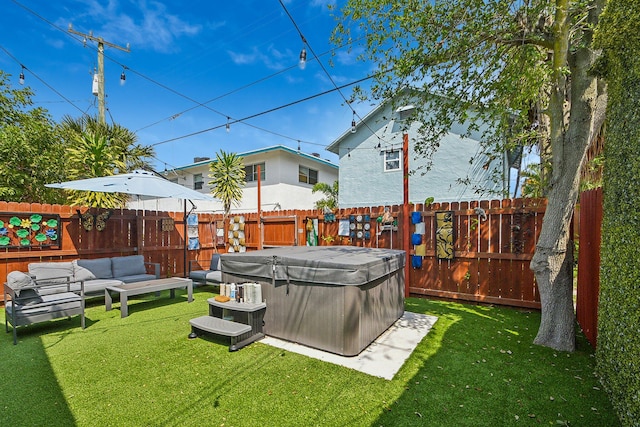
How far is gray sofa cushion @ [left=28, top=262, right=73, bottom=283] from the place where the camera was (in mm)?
5000

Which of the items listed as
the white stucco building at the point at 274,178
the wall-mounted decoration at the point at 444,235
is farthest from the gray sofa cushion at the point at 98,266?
the wall-mounted decoration at the point at 444,235

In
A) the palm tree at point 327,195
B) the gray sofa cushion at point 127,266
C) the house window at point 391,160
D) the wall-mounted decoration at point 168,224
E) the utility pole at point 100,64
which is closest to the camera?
the gray sofa cushion at point 127,266

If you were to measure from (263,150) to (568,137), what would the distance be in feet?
34.5

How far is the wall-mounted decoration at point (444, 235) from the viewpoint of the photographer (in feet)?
18.6

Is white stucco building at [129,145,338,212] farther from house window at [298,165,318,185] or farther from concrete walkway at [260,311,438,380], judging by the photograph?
concrete walkway at [260,311,438,380]

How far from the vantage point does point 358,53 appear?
4465 millimetres

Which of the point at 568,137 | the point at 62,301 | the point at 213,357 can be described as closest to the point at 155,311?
the point at 62,301

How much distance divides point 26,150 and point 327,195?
10.4 metres

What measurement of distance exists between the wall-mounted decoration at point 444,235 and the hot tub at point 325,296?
2062 mm

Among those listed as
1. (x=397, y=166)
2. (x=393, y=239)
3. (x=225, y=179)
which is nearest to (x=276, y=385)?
(x=393, y=239)

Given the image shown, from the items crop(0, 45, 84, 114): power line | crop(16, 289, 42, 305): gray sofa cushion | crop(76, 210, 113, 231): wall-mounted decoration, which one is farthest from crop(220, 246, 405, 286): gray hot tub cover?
crop(0, 45, 84, 114): power line

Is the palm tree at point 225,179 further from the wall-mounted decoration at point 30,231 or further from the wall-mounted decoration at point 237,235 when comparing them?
the wall-mounted decoration at point 30,231

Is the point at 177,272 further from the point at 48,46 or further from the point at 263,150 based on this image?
the point at 48,46

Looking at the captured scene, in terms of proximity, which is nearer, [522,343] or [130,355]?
[130,355]
